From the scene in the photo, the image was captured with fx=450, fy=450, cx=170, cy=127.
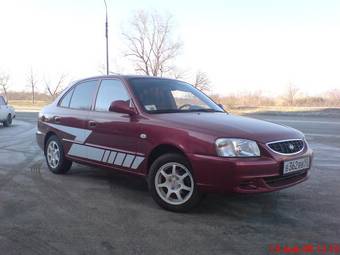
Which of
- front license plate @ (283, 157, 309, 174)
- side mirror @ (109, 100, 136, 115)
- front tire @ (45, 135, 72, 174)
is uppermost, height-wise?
side mirror @ (109, 100, 136, 115)

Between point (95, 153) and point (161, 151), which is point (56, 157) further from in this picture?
point (161, 151)

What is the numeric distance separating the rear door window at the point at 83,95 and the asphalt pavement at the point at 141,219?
3.85 ft

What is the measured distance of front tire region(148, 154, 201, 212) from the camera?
5172 millimetres

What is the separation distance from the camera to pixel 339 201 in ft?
19.1

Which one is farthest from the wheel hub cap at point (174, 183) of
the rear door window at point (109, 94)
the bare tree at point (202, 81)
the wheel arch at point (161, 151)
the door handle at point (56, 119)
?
the bare tree at point (202, 81)

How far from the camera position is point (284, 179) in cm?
519

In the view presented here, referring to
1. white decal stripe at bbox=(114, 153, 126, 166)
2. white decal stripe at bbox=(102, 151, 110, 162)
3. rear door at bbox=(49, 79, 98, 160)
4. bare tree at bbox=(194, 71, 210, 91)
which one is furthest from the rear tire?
bare tree at bbox=(194, 71, 210, 91)

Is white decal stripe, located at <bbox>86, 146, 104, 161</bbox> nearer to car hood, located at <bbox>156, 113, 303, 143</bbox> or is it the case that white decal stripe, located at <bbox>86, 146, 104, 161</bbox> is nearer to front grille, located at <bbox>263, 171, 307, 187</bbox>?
car hood, located at <bbox>156, 113, 303, 143</bbox>

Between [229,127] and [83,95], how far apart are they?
2887 millimetres

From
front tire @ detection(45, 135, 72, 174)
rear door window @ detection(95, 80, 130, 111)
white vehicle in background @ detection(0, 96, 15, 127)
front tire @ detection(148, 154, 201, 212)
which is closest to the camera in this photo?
front tire @ detection(148, 154, 201, 212)

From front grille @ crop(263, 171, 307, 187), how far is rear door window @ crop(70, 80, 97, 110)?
3079 mm

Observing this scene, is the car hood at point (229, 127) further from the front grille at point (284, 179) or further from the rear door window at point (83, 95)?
the rear door window at point (83, 95)

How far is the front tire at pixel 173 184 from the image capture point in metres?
5.17

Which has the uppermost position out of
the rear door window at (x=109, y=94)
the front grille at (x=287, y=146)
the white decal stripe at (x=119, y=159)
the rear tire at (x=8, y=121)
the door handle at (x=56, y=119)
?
the rear door window at (x=109, y=94)
